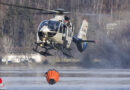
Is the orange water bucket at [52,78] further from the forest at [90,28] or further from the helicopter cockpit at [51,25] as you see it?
the forest at [90,28]

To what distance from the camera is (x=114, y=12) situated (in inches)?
2211

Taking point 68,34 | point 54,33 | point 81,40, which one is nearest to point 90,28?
point 81,40

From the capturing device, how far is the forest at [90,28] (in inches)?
1328

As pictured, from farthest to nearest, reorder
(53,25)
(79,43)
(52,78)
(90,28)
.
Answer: (90,28) < (79,43) < (53,25) < (52,78)

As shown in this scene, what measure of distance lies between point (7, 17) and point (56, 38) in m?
35.8

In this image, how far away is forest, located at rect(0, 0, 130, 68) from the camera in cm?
3372

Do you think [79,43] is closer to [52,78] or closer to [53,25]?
[53,25]

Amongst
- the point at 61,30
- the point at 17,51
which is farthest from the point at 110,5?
the point at 61,30

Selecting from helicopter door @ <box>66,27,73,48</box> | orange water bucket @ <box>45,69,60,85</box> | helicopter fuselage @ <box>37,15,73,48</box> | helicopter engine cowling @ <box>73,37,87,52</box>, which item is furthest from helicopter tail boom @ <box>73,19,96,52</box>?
orange water bucket @ <box>45,69,60,85</box>

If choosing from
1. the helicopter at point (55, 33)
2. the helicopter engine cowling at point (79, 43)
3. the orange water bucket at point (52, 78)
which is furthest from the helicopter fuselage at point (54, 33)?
the orange water bucket at point (52, 78)

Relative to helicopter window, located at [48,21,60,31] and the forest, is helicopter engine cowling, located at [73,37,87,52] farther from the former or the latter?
the forest

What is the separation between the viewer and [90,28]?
40188mm

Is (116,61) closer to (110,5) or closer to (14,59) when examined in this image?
(14,59)

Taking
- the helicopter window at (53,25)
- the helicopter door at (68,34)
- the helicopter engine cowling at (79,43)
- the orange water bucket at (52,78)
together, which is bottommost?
the orange water bucket at (52,78)
